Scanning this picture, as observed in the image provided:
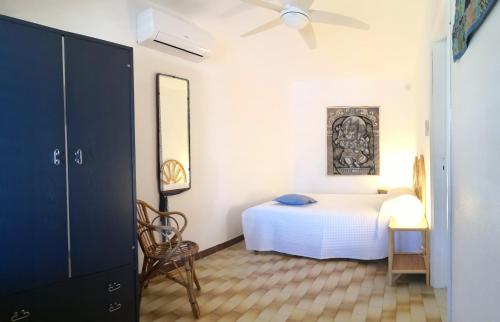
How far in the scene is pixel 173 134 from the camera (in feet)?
12.3

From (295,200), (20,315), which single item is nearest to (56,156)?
(20,315)

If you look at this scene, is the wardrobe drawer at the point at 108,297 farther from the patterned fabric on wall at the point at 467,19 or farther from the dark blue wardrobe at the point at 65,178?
the patterned fabric on wall at the point at 467,19

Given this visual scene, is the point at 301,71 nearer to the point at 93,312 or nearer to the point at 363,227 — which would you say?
the point at 363,227

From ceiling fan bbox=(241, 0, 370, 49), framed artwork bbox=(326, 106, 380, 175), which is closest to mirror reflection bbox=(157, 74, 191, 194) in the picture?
ceiling fan bbox=(241, 0, 370, 49)

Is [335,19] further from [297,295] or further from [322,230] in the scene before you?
[297,295]

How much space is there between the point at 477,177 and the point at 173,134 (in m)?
2.87

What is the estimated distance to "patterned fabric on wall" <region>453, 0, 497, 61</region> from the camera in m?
1.20

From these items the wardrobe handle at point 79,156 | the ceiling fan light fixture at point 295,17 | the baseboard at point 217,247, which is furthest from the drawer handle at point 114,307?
the ceiling fan light fixture at point 295,17

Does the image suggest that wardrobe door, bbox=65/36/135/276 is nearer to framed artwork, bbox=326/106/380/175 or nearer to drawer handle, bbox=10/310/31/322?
drawer handle, bbox=10/310/31/322

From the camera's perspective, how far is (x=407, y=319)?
2.60 m

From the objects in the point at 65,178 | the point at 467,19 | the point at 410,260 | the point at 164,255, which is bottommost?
the point at 410,260

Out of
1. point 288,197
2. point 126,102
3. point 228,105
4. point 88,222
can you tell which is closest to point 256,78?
point 228,105

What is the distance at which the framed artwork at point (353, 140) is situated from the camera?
232 inches

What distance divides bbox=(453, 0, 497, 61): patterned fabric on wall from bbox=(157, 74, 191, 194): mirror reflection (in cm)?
259
